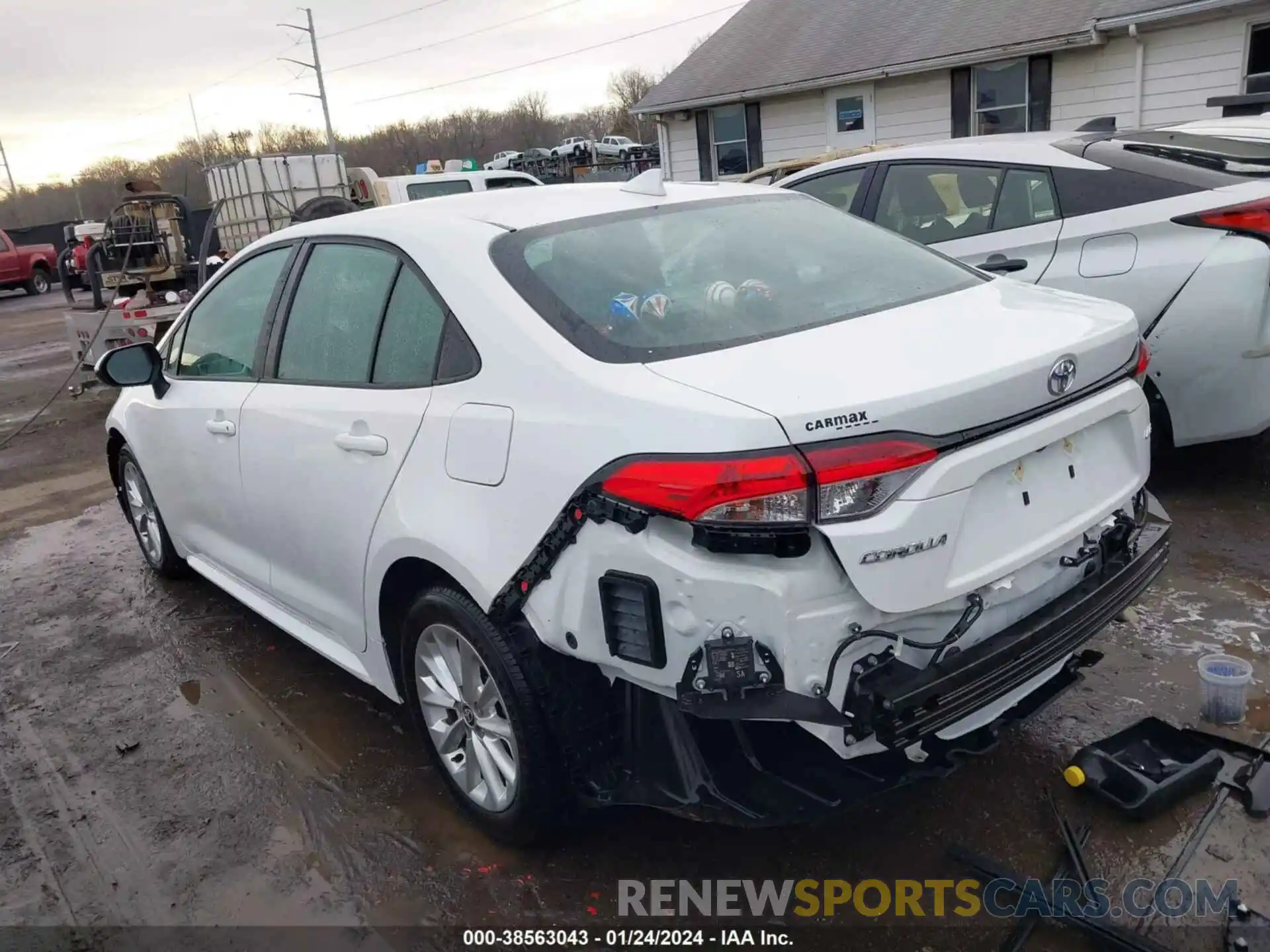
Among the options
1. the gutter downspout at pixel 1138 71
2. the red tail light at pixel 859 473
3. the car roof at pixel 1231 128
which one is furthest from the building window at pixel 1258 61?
the red tail light at pixel 859 473

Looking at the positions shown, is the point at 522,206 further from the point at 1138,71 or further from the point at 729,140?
the point at 729,140

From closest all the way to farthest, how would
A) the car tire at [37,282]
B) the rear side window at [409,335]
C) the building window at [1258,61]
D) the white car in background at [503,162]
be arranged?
the rear side window at [409,335] < the building window at [1258,61] < the car tire at [37,282] < the white car in background at [503,162]

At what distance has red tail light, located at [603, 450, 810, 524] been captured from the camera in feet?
6.84

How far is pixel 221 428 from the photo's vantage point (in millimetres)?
3828

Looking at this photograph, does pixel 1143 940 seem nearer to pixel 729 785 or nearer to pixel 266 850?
pixel 729 785

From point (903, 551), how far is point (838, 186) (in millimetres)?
4485

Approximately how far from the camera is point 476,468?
2.59 meters

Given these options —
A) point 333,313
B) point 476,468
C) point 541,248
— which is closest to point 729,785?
point 476,468

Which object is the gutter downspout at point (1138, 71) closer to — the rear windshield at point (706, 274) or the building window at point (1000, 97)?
the building window at point (1000, 97)

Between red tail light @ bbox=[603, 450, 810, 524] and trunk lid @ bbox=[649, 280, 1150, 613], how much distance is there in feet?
0.22

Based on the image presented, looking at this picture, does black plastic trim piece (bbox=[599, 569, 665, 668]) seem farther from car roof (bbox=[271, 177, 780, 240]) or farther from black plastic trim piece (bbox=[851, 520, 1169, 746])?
car roof (bbox=[271, 177, 780, 240])

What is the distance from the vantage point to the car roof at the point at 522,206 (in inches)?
122

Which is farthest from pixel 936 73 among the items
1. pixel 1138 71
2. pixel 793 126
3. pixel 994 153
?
pixel 994 153

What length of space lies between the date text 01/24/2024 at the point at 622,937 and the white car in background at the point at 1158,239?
2902 millimetres
